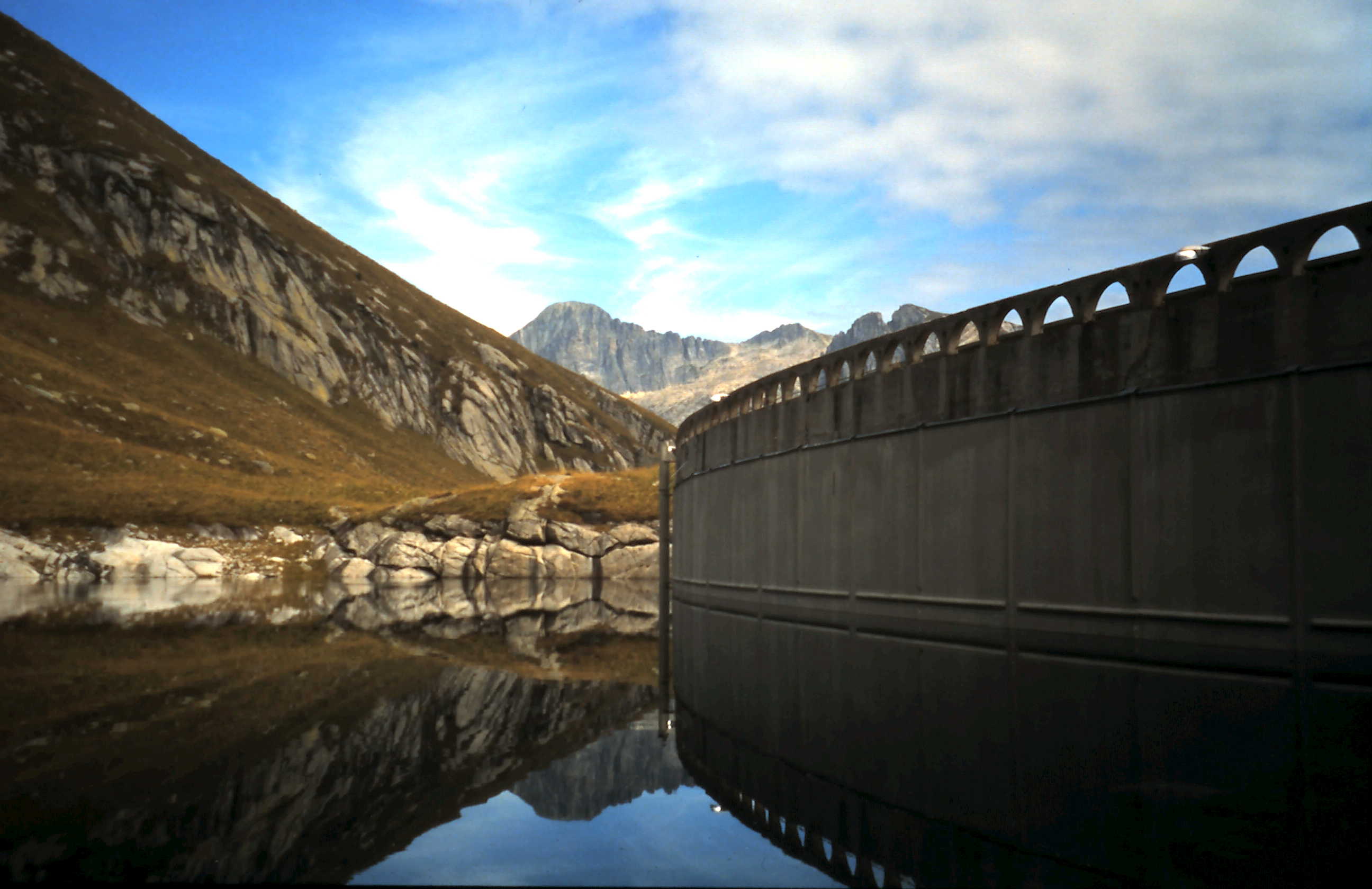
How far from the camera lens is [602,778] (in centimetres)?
898

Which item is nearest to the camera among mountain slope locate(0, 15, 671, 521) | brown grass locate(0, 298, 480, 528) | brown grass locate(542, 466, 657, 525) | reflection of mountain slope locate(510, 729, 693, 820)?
reflection of mountain slope locate(510, 729, 693, 820)

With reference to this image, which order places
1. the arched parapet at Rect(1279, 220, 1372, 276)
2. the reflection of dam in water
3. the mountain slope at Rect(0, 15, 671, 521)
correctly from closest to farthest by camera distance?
the reflection of dam in water, the arched parapet at Rect(1279, 220, 1372, 276), the mountain slope at Rect(0, 15, 671, 521)

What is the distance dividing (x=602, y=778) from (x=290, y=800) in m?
2.55

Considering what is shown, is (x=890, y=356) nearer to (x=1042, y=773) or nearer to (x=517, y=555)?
(x=1042, y=773)

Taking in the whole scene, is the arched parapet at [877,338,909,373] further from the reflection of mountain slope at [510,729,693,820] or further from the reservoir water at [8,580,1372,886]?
the reflection of mountain slope at [510,729,693,820]

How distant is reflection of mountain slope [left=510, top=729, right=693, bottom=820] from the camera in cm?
796

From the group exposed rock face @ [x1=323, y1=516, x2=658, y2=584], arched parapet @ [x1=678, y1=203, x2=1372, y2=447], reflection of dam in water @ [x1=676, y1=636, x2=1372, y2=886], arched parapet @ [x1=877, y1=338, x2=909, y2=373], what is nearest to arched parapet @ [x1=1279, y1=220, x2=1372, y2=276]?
arched parapet @ [x1=678, y1=203, x2=1372, y2=447]

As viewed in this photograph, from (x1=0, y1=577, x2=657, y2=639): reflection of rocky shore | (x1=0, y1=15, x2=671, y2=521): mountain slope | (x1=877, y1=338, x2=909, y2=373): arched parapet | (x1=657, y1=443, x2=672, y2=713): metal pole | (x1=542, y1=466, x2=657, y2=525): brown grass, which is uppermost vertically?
(x1=0, y1=15, x2=671, y2=521): mountain slope

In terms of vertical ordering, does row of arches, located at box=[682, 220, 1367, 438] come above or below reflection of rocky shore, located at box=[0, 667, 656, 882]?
above

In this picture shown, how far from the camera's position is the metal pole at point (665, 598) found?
53.4 ft

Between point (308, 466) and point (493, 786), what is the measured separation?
84.6 m

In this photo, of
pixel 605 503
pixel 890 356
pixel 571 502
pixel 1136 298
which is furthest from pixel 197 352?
pixel 1136 298

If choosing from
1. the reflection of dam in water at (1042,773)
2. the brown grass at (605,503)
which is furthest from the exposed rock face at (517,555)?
the reflection of dam in water at (1042,773)

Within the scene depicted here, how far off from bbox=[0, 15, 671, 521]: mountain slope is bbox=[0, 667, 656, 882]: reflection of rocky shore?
53871mm
